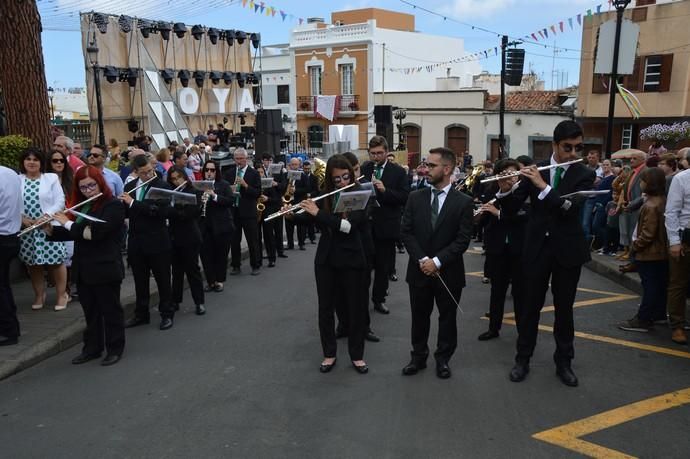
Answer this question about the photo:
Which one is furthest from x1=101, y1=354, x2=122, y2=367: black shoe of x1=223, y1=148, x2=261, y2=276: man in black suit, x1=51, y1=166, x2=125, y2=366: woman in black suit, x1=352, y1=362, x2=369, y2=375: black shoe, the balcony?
the balcony

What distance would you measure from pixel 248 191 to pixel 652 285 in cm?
601

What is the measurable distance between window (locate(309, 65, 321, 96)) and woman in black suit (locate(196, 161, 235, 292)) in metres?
31.5

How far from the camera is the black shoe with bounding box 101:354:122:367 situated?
5.76m

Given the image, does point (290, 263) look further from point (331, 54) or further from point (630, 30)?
point (331, 54)

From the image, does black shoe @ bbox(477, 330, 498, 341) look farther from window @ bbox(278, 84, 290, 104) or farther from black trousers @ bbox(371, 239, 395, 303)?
window @ bbox(278, 84, 290, 104)

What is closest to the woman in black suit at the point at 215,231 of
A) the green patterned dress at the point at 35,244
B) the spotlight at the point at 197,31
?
the green patterned dress at the point at 35,244

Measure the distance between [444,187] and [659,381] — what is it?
2561mm

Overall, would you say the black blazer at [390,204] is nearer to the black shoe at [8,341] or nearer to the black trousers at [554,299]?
the black trousers at [554,299]

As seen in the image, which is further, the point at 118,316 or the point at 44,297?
the point at 44,297

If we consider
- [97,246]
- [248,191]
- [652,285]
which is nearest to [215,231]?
[248,191]

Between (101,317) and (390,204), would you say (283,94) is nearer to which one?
(390,204)

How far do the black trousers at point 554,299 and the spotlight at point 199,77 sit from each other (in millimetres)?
27261

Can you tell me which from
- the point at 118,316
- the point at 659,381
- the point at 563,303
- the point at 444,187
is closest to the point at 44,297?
the point at 118,316

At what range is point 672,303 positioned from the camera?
611 centimetres
